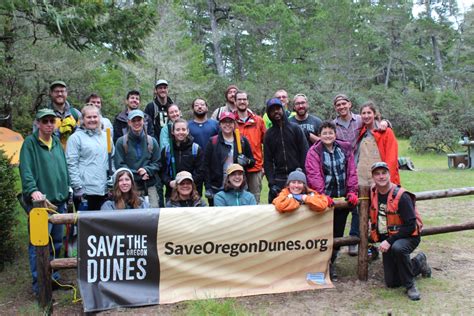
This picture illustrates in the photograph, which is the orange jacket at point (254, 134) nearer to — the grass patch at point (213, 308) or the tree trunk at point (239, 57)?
the grass patch at point (213, 308)

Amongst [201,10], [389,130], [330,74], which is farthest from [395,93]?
[389,130]

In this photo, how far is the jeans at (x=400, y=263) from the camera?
5051mm

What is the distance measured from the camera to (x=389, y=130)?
5.93 m

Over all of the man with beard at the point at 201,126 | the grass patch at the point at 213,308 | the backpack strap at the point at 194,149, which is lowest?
the grass patch at the point at 213,308

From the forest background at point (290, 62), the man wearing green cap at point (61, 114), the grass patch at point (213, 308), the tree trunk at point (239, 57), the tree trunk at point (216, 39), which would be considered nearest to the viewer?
the grass patch at point (213, 308)

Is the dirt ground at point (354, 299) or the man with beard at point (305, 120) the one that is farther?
the man with beard at point (305, 120)

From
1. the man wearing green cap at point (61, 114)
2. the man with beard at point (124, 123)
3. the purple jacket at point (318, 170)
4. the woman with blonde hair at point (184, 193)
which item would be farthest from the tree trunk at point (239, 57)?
the woman with blonde hair at point (184, 193)

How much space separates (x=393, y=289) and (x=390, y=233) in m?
0.65

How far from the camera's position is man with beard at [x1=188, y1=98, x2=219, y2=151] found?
6281 mm

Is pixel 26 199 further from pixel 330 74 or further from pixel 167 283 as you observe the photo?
pixel 330 74

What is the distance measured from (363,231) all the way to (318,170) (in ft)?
2.89

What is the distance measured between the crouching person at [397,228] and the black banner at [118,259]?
97.7 inches

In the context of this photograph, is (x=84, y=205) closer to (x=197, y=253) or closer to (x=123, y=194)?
(x=123, y=194)

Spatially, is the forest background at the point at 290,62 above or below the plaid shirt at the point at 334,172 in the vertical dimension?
above
